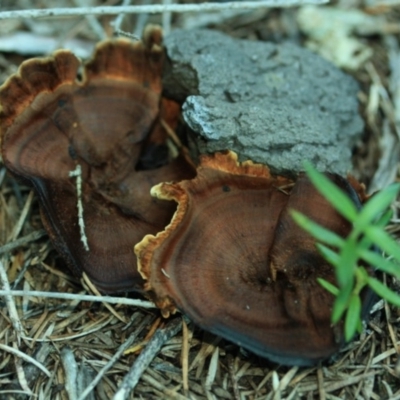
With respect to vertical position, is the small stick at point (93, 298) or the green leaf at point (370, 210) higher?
the green leaf at point (370, 210)

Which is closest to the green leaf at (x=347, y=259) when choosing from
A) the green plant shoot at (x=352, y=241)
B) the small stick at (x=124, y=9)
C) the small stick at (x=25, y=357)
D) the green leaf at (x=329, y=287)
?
the green plant shoot at (x=352, y=241)

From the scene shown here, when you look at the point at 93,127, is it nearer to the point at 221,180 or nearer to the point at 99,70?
the point at 99,70

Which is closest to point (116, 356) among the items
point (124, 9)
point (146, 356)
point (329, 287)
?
point (146, 356)

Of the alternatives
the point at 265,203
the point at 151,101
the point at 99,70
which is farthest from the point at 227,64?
the point at 265,203

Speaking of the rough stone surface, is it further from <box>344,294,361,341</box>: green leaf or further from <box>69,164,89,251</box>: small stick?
<box>344,294,361,341</box>: green leaf

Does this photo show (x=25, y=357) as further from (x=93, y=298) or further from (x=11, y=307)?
(x=93, y=298)

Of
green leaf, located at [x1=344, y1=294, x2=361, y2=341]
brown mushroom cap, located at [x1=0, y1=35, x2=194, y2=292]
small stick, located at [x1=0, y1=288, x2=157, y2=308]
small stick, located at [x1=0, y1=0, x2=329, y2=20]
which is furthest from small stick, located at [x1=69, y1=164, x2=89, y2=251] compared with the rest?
green leaf, located at [x1=344, y1=294, x2=361, y2=341]

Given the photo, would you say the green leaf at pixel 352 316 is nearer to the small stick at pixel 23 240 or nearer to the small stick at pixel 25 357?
the small stick at pixel 25 357
